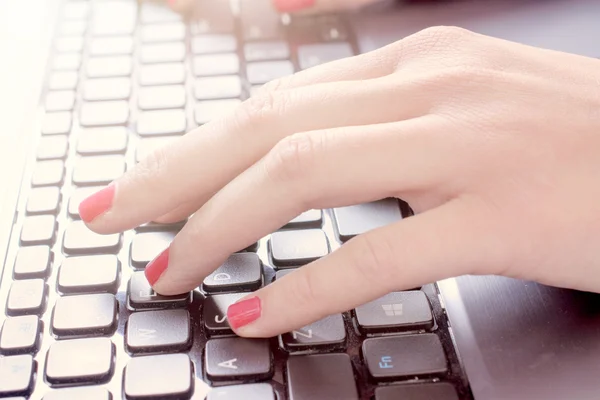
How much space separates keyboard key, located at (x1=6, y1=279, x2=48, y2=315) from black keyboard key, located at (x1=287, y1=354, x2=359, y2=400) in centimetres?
21

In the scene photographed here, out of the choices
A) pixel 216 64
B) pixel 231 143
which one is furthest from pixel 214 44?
pixel 231 143

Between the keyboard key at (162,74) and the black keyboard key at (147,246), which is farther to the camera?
the keyboard key at (162,74)

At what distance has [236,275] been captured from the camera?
0.52m

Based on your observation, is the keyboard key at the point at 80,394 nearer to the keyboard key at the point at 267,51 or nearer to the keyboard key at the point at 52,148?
the keyboard key at the point at 52,148

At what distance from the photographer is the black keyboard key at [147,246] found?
20.7 inches

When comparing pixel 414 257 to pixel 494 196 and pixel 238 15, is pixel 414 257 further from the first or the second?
pixel 238 15

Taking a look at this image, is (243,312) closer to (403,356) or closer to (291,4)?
(403,356)

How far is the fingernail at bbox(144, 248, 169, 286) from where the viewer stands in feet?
1.64

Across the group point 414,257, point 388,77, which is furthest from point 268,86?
point 414,257

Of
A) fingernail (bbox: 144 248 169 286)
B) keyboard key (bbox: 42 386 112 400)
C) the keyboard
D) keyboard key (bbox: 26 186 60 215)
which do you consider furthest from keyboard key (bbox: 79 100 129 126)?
keyboard key (bbox: 42 386 112 400)

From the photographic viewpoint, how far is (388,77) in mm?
569

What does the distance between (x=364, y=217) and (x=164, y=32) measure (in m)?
0.39

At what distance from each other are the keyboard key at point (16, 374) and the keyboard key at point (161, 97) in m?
0.32

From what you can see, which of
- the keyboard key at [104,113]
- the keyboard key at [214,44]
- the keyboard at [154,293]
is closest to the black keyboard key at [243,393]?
the keyboard at [154,293]
